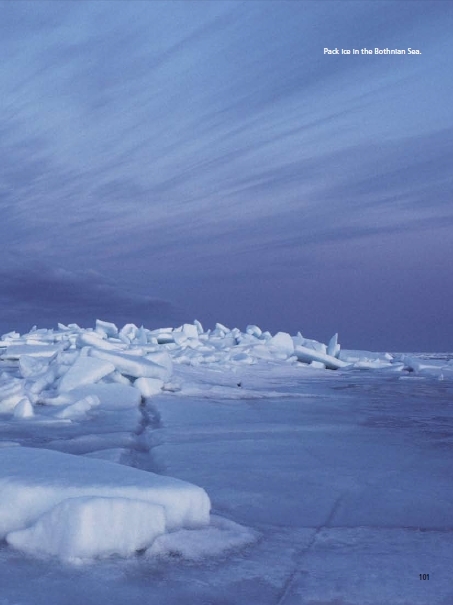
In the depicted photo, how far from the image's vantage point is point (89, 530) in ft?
5.27

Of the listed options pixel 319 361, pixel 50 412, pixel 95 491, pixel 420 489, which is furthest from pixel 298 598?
pixel 319 361

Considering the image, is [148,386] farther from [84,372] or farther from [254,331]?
[254,331]

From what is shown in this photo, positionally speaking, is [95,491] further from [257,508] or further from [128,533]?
[257,508]

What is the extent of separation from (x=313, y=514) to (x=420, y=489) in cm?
54

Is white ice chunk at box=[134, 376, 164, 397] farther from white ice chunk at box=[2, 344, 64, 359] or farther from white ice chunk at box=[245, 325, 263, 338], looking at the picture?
white ice chunk at box=[245, 325, 263, 338]

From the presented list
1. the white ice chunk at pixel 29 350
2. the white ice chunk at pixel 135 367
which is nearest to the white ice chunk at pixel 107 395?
the white ice chunk at pixel 135 367

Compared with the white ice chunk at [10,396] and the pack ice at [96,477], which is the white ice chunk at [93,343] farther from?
the white ice chunk at [10,396]

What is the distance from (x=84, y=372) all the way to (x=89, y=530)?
349 cm

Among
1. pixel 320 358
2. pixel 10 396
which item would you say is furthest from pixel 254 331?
pixel 10 396

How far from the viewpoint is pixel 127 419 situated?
12.9ft

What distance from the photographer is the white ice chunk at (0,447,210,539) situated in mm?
1776

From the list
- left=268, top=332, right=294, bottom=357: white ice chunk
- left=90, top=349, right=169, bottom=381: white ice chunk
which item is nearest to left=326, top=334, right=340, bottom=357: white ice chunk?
left=268, top=332, right=294, bottom=357: white ice chunk

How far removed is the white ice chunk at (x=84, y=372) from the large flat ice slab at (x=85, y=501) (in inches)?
112

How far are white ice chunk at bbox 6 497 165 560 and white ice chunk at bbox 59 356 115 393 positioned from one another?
10.4 ft
